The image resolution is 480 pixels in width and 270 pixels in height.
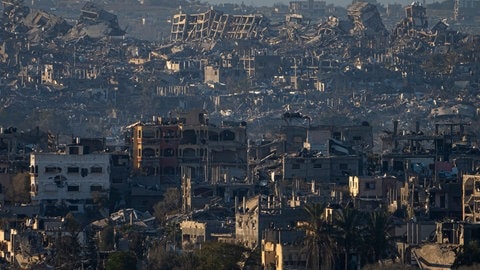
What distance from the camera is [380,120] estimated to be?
128 metres

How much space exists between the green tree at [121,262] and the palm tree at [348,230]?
12.1 ft

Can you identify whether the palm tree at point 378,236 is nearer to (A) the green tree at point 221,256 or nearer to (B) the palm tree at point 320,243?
(B) the palm tree at point 320,243

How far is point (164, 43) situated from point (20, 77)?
1240 inches

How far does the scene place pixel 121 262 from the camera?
56094mm

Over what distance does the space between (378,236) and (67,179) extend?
22526 millimetres

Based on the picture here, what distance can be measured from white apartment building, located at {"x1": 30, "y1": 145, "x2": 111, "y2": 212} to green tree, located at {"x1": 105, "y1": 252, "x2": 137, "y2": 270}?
19200 mm

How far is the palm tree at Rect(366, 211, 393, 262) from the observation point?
54.5 m

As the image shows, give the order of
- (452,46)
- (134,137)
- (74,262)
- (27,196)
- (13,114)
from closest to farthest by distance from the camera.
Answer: (74,262) < (27,196) < (134,137) < (13,114) < (452,46)

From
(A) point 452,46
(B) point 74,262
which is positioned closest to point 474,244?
(B) point 74,262

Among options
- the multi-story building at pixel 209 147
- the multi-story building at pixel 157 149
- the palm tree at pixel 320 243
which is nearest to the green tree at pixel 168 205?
the multi-story building at pixel 209 147

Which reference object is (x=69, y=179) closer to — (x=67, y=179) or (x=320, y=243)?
(x=67, y=179)

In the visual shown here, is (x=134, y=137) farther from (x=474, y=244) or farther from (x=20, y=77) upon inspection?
(x=20, y=77)

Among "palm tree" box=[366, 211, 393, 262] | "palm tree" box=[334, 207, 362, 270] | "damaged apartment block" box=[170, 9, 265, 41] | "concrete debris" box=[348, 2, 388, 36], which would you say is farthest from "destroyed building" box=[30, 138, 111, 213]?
"damaged apartment block" box=[170, 9, 265, 41]

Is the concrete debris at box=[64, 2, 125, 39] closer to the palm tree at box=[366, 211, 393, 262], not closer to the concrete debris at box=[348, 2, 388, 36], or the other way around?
the concrete debris at box=[348, 2, 388, 36]
